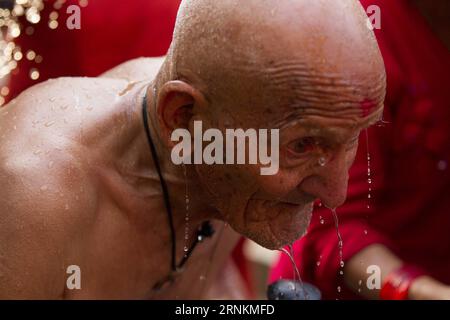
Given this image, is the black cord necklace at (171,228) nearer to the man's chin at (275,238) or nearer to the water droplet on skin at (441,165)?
the man's chin at (275,238)

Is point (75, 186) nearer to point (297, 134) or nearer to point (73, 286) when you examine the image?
point (73, 286)

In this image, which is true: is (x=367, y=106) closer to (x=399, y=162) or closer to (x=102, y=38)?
(x=399, y=162)

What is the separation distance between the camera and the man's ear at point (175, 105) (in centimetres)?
98

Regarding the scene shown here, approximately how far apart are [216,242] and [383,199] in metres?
0.40

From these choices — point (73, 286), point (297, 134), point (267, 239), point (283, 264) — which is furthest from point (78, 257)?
point (283, 264)

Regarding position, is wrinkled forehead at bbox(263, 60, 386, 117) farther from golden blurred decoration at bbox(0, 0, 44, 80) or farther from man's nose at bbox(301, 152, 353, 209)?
golden blurred decoration at bbox(0, 0, 44, 80)

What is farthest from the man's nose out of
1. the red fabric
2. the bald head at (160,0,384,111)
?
the red fabric

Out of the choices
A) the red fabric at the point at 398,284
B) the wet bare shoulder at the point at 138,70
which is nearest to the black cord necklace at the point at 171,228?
the wet bare shoulder at the point at 138,70

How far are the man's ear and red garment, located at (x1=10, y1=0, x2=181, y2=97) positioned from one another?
53cm

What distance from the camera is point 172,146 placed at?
3.46 ft

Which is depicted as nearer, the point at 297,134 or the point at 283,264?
the point at 297,134

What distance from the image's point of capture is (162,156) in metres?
1.12

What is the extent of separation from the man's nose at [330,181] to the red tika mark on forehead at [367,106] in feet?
0.19
